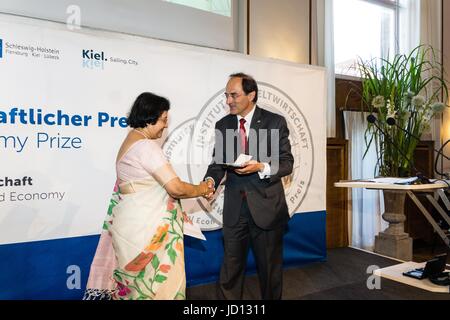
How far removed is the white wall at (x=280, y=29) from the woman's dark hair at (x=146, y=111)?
5.54ft

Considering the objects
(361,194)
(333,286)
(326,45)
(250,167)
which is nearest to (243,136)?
(250,167)

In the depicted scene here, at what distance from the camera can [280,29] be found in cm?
376

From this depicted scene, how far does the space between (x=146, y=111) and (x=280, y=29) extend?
7.03 feet

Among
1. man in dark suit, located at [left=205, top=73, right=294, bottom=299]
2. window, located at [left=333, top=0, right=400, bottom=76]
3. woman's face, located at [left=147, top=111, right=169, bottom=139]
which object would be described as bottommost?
man in dark suit, located at [left=205, top=73, right=294, bottom=299]

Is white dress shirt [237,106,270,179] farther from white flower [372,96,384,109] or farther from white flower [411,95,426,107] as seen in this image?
white flower [411,95,426,107]

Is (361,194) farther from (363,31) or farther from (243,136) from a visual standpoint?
(243,136)

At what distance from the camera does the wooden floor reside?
278 cm

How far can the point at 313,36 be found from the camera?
3.99 metres

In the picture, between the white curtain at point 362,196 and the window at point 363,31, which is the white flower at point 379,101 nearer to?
the white curtain at point 362,196

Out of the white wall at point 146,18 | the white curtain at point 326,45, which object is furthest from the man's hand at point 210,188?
the white curtain at point 326,45

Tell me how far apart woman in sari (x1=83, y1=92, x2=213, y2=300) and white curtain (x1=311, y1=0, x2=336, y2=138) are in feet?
8.21

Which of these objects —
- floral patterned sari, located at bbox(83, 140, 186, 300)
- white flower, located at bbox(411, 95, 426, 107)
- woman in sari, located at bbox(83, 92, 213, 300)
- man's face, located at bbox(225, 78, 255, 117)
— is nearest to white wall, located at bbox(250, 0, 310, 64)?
white flower, located at bbox(411, 95, 426, 107)
